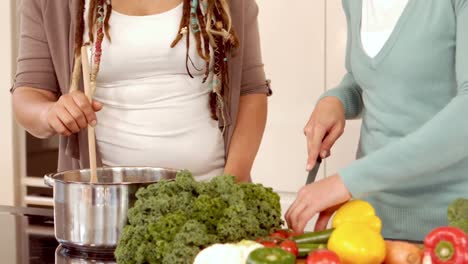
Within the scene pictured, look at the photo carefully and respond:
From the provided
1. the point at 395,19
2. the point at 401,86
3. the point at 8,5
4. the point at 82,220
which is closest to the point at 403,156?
the point at 401,86

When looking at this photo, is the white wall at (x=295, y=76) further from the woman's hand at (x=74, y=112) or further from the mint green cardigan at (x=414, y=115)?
the woman's hand at (x=74, y=112)

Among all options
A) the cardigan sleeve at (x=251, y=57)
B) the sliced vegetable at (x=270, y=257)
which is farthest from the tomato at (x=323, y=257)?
the cardigan sleeve at (x=251, y=57)

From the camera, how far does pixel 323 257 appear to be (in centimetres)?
88

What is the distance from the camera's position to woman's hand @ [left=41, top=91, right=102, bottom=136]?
1215 mm

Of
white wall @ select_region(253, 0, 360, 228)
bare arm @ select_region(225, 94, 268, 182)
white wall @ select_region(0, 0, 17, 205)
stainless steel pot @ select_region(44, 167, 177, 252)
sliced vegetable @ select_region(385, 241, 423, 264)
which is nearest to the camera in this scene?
sliced vegetable @ select_region(385, 241, 423, 264)

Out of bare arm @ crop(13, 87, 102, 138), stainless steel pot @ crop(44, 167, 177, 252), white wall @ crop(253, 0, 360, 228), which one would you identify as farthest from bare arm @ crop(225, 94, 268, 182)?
white wall @ crop(253, 0, 360, 228)

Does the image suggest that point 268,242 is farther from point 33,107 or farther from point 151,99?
point 33,107

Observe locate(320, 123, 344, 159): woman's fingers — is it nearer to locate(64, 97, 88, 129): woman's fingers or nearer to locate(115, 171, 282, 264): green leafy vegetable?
locate(115, 171, 282, 264): green leafy vegetable

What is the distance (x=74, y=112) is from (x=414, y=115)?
620 millimetres

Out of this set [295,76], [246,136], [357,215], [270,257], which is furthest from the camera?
[295,76]

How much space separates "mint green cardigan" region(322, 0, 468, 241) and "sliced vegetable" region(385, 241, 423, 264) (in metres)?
0.16

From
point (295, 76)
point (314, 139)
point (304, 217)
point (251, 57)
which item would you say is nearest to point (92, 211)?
point (304, 217)

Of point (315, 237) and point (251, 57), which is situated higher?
point (251, 57)

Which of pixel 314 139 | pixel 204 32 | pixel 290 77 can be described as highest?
pixel 204 32
